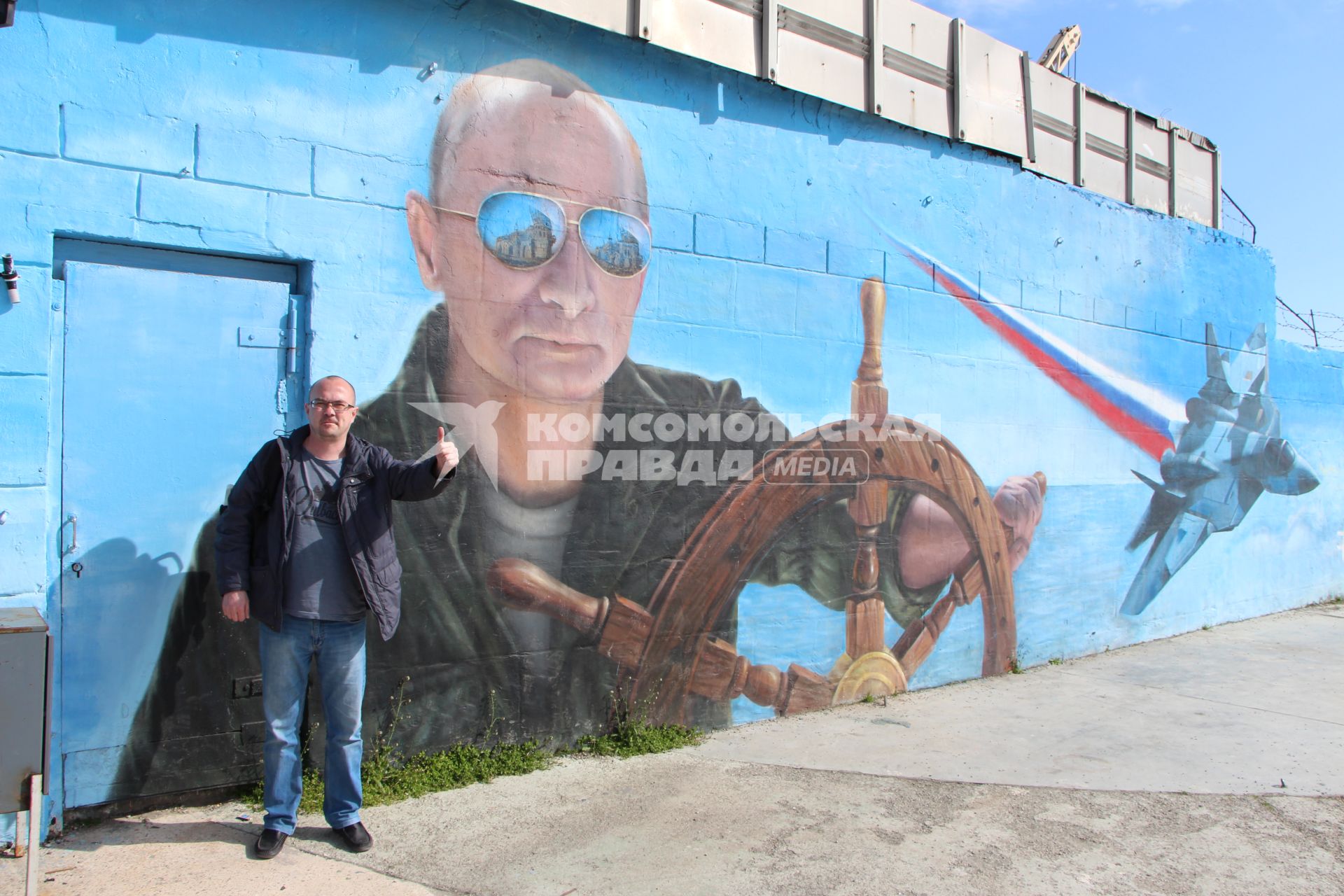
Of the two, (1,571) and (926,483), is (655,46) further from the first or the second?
(1,571)

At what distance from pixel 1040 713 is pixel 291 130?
17.9 ft

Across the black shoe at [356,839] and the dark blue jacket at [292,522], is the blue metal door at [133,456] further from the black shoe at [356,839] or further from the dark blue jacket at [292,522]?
the black shoe at [356,839]

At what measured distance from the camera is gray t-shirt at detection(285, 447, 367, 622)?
12.0 ft

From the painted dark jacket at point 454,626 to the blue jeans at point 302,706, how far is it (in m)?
0.46

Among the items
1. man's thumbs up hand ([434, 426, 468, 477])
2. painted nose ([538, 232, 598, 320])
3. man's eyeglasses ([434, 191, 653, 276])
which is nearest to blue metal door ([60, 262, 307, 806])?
man's thumbs up hand ([434, 426, 468, 477])

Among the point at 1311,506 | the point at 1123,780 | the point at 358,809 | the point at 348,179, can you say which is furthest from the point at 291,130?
the point at 1311,506

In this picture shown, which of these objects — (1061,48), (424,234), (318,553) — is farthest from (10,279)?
(1061,48)

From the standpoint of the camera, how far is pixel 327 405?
3.68 meters

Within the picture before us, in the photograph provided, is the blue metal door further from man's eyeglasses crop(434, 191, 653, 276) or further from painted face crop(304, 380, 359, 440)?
man's eyeglasses crop(434, 191, 653, 276)

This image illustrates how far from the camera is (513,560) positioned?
188 inches

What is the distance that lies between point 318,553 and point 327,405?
0.58 m

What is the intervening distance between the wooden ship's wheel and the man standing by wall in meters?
1.02

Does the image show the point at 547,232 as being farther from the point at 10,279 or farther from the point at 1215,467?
the point at 1215,467

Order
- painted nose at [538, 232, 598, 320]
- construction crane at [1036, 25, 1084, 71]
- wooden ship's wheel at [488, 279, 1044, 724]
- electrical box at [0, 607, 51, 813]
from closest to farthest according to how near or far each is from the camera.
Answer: electrical box at [0, 607, 51, 813]
painted nose at [538, 232, 598, 320]
wooden ship's wheel at [488, 279, 1044, 724]
construction crane at [1036, 25, 1084, 71]
